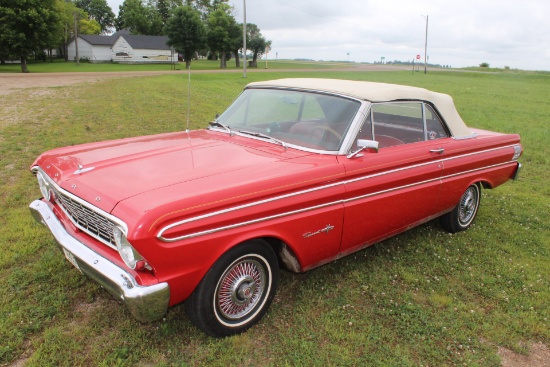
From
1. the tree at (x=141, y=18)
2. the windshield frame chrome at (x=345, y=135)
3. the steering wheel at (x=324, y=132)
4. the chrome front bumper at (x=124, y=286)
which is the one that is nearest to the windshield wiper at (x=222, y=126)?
the windshield frame chrome at (x=345, y=135)

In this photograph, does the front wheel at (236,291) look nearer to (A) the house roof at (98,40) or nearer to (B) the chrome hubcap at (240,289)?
(B) the chrome hubcap at (240,289)

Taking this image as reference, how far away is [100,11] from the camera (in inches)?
3487

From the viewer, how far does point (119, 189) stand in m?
2.66

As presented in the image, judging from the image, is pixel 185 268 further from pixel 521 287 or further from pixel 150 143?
pixel 521 287

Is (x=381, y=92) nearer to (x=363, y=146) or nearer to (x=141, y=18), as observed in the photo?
(x=363, y=146)

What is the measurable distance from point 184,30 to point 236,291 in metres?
47.5

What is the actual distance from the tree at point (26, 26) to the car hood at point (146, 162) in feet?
113

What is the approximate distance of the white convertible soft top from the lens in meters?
3.84

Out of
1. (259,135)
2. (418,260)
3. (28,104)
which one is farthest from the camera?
(28,104)

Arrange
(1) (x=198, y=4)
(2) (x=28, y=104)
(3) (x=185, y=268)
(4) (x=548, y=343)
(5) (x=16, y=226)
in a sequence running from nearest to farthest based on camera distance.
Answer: (3) (x=185, y=268) < (4) (x=548, y=343) < (5) (x=16, y=226) < (2) (x=28, y=104) < (1) (x=198, y=4)

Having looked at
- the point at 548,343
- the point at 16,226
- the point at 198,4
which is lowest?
the point at 548,343

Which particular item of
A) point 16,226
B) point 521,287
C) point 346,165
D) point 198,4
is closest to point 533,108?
point 521,287

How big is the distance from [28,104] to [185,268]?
1191cm

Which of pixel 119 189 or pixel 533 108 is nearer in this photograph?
pixel 119 189
